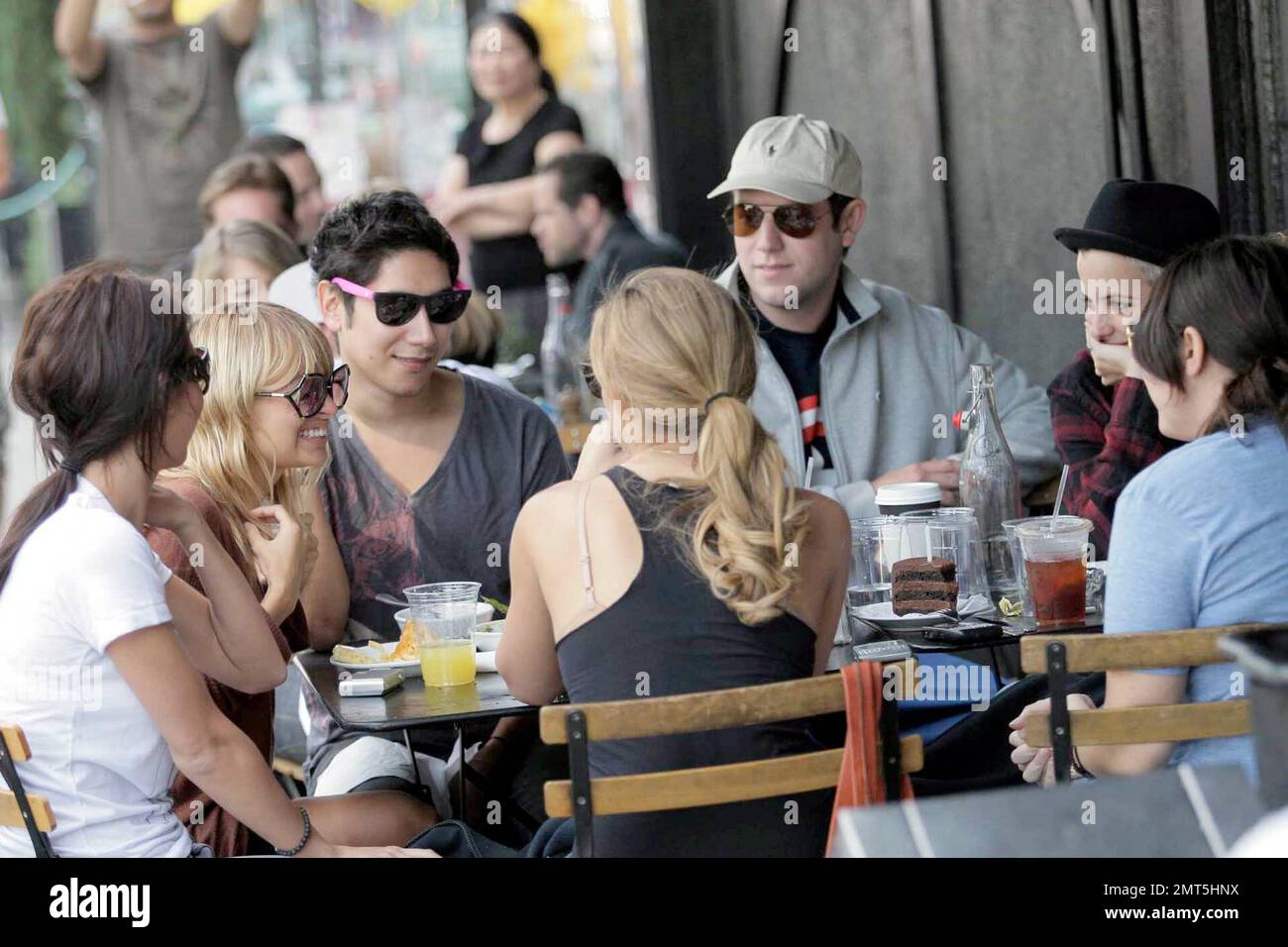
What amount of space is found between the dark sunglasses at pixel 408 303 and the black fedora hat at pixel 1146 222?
1.34 m

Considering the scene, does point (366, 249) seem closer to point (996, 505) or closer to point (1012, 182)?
point (996, 505)

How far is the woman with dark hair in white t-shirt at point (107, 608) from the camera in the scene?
230 centimetres

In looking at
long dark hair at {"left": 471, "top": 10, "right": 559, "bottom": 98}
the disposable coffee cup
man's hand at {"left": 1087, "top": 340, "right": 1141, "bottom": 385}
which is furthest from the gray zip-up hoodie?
long dark hair at {"left": 471, "top": 10, "right": 559, "bottom": 98}

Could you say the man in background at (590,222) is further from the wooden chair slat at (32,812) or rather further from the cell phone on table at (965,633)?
the wooden chair slat at (32,812)

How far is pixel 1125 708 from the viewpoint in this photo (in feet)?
7.60

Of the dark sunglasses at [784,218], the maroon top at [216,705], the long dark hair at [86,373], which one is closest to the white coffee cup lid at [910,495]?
the dark sunglasses at [784,218]

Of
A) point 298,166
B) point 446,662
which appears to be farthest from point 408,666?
point 298,166

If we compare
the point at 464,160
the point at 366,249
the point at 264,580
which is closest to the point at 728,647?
the point at 264,580

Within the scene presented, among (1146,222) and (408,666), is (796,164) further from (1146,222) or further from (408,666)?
(408,666)

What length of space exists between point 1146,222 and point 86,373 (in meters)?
2.25

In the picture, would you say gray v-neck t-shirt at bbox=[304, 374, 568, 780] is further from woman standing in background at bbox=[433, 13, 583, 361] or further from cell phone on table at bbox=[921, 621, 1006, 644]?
woman standing in background at bbox=[433, 13, 583, 361]

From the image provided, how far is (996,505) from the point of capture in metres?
3.29

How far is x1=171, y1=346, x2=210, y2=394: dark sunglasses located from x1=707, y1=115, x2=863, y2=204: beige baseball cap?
175 centimetres
